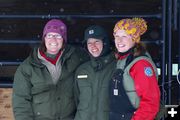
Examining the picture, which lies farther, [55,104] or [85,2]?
[85,2]

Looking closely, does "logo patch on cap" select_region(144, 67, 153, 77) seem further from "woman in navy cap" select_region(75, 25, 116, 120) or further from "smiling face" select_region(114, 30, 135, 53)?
"woman in navy cap" select_region(75, 25, 116, 120)

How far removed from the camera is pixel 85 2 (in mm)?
5012

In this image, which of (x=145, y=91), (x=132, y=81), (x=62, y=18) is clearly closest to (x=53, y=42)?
(x=132, y=81)

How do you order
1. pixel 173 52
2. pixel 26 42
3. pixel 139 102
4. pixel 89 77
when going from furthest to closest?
1. pixel 26 42
2. pixel 173 52
3. pixel 89 77
4. pixel 139 102

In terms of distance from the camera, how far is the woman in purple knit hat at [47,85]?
3582 mm

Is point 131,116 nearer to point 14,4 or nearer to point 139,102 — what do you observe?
point 139,102

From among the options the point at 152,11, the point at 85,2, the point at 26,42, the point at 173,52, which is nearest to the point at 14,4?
the point at 26,42

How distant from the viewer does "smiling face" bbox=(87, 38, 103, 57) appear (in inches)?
140

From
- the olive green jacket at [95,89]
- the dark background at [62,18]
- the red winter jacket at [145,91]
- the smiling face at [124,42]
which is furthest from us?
the dark background at [62,18]

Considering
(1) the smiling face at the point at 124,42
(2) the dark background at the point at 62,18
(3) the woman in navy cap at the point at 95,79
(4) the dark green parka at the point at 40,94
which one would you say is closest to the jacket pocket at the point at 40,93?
(4) the dark green parka at the point at 40,94

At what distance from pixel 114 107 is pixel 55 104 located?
0.52 metres

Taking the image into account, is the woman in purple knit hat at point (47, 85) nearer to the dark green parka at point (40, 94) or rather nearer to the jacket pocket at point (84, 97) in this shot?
the dark green parka at point (40, 94)

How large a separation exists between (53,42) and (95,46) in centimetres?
34

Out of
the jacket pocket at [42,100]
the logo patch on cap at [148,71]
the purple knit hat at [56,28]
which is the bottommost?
the jacket pocket at [42,100]
